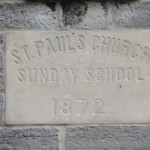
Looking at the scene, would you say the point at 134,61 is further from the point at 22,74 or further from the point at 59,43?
the point at 22,74

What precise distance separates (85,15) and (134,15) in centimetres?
27

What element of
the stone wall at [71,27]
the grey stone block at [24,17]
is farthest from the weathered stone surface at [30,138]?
the grey stone block at [24,17]

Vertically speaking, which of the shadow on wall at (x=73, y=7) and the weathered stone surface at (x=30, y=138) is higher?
the shadow on wall at (x=73, y=7)

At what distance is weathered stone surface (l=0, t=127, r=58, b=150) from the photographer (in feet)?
6.97

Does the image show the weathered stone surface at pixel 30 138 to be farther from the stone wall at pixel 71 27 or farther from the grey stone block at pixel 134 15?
the grey stone block at pixel 134 15

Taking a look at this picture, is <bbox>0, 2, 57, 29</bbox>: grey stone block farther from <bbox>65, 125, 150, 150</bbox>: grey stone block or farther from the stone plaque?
<bbox>65, 125, 150, 150</bbox>: grey stone block

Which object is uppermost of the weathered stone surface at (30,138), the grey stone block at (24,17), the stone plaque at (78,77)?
the grey stone block at (24,17)

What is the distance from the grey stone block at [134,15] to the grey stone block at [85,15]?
0.06 m

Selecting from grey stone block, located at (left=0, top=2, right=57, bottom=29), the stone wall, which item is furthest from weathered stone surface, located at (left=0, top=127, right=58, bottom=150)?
grey stone block, located at (left=0, top=2, right=57, bottom=29)

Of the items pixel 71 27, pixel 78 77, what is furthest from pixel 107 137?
pixel 71 27

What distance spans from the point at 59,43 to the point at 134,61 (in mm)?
423

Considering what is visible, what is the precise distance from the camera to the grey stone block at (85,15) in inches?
84.9

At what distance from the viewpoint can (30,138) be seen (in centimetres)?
213

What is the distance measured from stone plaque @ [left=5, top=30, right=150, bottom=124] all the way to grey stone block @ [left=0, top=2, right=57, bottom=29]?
54 millimetres
